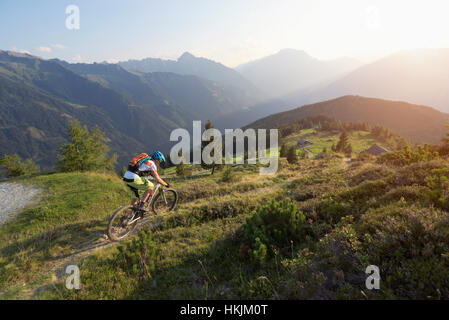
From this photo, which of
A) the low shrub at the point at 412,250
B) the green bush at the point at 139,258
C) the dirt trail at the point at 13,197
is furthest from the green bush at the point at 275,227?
the dirt trail at the point at 13,197

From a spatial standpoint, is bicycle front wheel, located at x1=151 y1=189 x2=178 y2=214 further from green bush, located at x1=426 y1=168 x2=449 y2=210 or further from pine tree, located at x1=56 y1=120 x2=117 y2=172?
pine tree, located at x1=56 y1=120 x2=117 y2=172

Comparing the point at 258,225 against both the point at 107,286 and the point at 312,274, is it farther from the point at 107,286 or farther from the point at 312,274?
the point at 107,286

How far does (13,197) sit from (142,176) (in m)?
14.4

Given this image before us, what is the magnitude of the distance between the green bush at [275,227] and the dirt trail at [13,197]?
50.0 feet

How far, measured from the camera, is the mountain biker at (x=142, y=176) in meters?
7.72

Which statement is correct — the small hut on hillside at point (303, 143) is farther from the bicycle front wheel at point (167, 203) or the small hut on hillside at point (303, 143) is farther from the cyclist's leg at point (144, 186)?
the cyclist's leg at point (144, 186)

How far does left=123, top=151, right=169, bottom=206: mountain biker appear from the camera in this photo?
7.72 meters

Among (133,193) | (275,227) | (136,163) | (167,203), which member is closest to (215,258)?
(275,227)

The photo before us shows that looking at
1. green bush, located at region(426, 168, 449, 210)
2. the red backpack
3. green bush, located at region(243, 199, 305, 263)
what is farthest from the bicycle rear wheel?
green bush, located at region(426, 168, 449, 210)

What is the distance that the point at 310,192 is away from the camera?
10.8 m

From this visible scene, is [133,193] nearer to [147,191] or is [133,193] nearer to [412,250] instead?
[147,191]

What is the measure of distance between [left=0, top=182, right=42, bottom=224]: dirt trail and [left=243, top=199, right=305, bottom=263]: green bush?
15.2 meters

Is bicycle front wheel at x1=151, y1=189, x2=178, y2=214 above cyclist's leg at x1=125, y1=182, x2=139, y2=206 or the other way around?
the other way around
